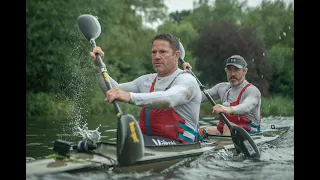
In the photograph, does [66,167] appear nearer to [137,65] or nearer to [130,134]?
[130,134]

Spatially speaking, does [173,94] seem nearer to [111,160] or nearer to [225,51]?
[111,160]

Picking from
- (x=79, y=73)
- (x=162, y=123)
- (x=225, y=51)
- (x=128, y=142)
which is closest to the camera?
(x=128, y=142)

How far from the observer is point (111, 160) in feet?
13.9

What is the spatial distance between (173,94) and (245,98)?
2523 mm

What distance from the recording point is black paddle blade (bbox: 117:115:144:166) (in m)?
4.19

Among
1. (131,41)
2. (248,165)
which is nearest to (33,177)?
(248,165)

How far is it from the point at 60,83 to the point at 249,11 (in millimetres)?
22096

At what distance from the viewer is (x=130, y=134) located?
4211mm

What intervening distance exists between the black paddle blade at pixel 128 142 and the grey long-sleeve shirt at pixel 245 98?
99.2 inches

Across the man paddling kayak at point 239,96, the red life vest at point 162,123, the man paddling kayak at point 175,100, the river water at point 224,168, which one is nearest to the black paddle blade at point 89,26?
the man paddling kayak at point 175,100

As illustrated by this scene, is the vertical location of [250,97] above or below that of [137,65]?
below

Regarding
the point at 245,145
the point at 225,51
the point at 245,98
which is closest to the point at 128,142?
the point at 245,145

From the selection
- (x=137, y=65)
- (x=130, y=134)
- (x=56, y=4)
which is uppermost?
(x=56, y=4)

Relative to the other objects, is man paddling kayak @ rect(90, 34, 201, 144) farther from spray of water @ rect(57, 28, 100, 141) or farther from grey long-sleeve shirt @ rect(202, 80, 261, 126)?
spray of water @ rect(57, 28, 100, 141)
